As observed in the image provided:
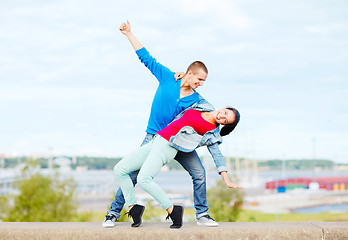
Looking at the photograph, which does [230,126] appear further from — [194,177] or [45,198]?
[45,198]

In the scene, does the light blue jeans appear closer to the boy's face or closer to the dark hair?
the dark hair

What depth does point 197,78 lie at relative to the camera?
4621mm

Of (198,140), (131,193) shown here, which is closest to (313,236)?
(198,140)

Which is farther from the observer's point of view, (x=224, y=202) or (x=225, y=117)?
(x=224, y=202)

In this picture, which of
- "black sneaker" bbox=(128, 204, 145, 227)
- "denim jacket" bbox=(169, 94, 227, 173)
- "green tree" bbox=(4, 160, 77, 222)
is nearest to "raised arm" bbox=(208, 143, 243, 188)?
"denim jacket" bbox=(169, 94, 227, 173)

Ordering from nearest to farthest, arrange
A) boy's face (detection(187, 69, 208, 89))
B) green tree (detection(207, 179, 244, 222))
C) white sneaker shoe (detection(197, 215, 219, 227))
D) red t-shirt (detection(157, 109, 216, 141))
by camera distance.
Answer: boy's face (detection(187, 69, 208, 89)) < red t-shirt (detection(157, 109, 216, 141)) < white sneaker shoe (detection(197, 215, 219, 227)) < green tree (detection(207, 179, 244, 222))

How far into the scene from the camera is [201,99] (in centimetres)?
492

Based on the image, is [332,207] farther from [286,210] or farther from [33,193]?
[33,193]

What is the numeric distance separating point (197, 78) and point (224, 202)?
2044cm

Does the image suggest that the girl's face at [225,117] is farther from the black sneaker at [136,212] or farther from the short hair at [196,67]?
the black sneaker at [136,212]

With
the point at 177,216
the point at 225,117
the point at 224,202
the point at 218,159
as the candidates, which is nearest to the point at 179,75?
the point at 225,117

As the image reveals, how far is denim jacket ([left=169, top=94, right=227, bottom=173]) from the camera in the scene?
4633 millimetres

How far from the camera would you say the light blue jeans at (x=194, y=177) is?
4750mm

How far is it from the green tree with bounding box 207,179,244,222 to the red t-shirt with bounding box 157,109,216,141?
17132 millimetres
